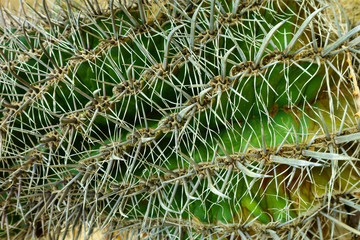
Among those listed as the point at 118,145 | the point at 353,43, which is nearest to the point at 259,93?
the point at 353,43

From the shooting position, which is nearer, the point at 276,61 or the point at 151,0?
the point at 276,61

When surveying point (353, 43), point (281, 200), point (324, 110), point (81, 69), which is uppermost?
point (81, 69)

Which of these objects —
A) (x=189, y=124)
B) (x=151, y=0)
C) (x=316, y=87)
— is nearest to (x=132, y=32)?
(x=151, y=0)

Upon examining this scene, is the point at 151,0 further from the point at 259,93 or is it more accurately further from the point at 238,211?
the point at 238,211

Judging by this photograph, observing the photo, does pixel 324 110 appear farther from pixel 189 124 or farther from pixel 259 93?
pixel 189 124

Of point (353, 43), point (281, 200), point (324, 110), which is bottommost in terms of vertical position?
point (281, 200)

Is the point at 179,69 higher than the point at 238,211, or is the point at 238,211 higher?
the point at 179,69
